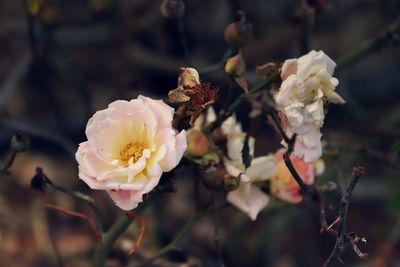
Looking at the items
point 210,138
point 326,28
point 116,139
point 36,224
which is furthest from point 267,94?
point 326,28

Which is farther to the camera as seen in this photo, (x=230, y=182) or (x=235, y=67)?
(x=230, y=182)

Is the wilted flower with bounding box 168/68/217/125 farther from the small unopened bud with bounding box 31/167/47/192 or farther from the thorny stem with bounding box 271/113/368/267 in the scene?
the small unopened bud with bounding box 31/167/47/192

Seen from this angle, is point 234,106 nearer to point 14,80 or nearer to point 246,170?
point 246,170

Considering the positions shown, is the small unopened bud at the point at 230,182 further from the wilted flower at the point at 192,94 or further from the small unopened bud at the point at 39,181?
the small unopened bud at the point at 39,181

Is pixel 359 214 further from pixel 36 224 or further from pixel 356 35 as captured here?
pixel 36 224

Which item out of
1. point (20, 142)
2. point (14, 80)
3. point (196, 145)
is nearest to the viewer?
point (196, 145)

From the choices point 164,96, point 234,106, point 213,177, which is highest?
point 234,106

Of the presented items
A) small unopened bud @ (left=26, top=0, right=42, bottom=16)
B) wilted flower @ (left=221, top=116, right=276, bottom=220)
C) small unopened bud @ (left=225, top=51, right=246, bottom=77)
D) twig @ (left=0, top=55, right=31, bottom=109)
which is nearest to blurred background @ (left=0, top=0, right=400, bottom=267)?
twig @ (left=0, top=55, right=31, bottom=109)

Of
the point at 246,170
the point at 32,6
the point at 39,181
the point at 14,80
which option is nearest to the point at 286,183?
the point at 246,170
